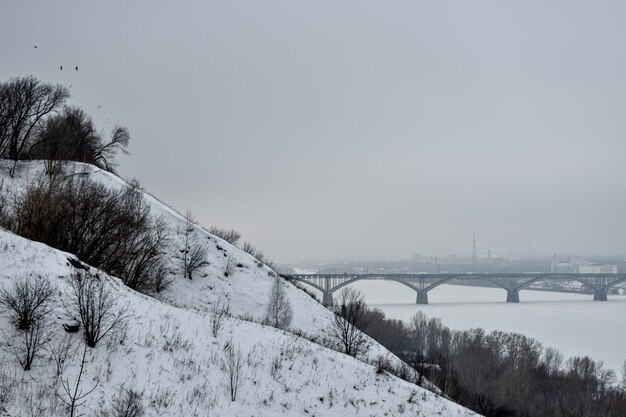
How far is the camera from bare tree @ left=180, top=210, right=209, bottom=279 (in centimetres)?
3262

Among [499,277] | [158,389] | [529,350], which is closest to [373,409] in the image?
[158,389]

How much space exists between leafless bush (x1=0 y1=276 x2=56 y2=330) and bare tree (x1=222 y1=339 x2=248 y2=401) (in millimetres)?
5344

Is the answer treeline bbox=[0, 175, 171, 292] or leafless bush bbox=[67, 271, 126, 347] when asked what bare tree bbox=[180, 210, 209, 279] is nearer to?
treeline bbox=[0, 175, 171, 292]

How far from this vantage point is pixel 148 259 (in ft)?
97.7

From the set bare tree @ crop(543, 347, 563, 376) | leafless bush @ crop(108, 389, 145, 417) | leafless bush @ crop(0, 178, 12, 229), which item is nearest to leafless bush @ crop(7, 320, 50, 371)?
leafless bush @ crop(108, 389, 145, 417)

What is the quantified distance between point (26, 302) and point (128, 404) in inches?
160

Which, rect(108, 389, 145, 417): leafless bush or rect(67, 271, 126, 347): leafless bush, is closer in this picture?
rect(108, 389, 145, 417): leafless bush

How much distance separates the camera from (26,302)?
11.6m

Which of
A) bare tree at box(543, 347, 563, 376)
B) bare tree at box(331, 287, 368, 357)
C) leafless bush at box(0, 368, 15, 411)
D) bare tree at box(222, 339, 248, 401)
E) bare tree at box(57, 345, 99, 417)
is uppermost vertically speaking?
leafless bush at box(0, 368, 15, 411)

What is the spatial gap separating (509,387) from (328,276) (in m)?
69.5

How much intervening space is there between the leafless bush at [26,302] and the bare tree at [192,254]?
19879mm

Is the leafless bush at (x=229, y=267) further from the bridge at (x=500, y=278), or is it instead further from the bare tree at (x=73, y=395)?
the bridge at (x=500, y=278)

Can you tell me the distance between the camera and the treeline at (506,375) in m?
35.2

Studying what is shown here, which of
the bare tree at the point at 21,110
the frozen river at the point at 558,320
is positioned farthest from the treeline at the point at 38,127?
the frozen river at the point at 558,320
